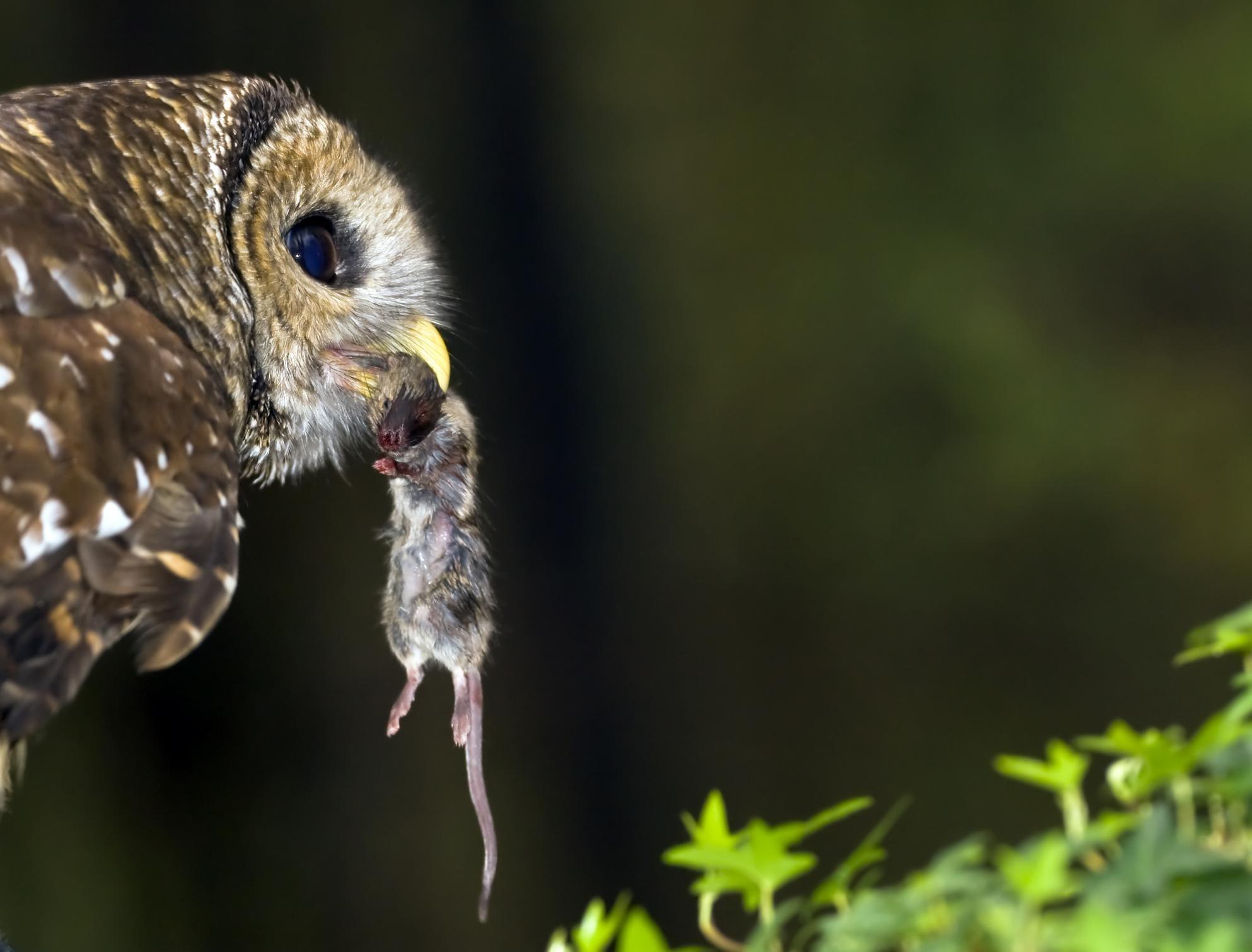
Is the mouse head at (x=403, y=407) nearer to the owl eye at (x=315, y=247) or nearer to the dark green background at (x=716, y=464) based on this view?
the owl eye at (x=315, y=247)

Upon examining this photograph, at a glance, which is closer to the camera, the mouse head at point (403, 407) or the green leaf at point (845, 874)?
the green leaf at point (845, 874)

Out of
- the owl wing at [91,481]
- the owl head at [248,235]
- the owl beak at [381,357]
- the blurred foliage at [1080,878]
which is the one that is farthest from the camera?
the owl beak at [381,357]

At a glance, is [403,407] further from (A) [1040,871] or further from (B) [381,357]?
(A) [1040,871]

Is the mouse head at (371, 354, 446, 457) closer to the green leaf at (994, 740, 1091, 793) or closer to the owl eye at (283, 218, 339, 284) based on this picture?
the owl eye at (283, 218, 339, 284)

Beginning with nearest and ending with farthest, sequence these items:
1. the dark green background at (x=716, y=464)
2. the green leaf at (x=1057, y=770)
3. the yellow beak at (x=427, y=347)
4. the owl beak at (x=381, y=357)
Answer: the green leaf at (x=1057, y=770)
the owl beak at (x=381, y=357)
the yellow beak at (x=427, y=347)
the dark green background at (x=716, y=464)

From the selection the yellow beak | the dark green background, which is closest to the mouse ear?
the yellow beak

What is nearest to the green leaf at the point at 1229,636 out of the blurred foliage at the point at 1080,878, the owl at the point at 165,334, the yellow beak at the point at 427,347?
the blurred foliage at the point at 1080,878

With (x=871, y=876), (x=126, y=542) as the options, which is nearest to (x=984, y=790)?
(x=126, y=542)

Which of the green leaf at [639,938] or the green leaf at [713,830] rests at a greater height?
the green leaf at [639,938]
